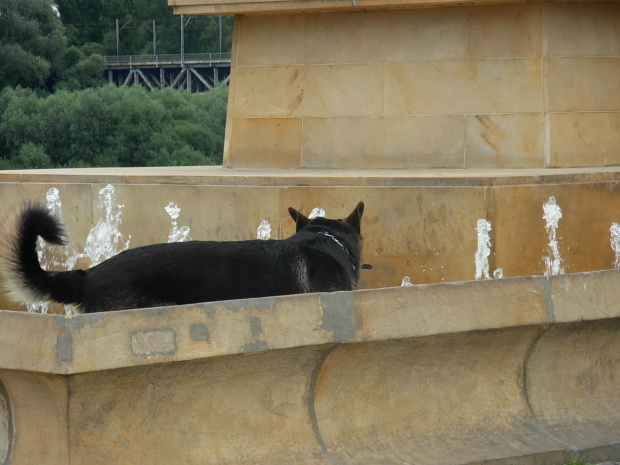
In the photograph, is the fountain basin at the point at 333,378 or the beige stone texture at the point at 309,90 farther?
the beige stone texture at the point at 309,90

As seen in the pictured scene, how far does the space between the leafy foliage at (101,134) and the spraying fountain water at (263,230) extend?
3732cm

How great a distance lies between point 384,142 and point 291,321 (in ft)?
19.5

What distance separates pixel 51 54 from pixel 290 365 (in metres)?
56.6

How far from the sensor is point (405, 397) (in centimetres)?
594

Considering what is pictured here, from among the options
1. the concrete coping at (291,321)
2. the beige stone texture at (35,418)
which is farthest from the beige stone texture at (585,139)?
the beige stone texture at (35,418)

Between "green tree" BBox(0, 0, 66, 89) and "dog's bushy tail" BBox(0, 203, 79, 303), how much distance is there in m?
49.4

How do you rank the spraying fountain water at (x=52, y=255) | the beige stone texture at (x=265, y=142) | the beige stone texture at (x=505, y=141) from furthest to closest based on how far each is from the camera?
the beige stone texture at (x=265, y=142), the beige stone texture at (x=505, y=141), the spraying fountain water at (x=52, y=255)

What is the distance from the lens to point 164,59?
73.4m

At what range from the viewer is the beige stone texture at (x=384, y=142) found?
427 inches

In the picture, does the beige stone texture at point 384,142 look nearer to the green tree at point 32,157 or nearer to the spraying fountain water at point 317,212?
the spraying fountain water at point 317,212

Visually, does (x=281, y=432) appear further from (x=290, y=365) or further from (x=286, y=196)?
(x=286, y=196)

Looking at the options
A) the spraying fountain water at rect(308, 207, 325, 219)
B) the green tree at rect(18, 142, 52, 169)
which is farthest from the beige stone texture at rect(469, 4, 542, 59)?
the green tree at rect(18, 142, 52, 169)

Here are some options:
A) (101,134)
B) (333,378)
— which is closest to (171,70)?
(101,134)

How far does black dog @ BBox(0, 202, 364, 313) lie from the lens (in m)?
6.23
